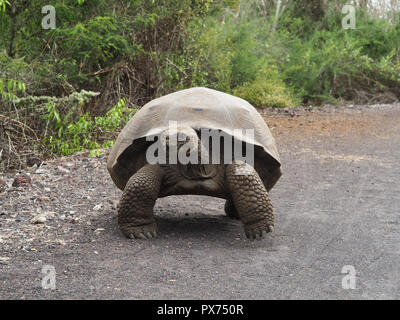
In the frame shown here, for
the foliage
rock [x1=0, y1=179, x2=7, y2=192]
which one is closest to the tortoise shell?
rock [x1=0, y1=179, x2=7, y2=192]

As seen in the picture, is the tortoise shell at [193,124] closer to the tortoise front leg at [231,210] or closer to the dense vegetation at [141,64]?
the tortoise front leg at [231,210]

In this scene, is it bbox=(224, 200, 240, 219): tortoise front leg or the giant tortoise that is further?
bbox=(224, 200, 240, 219): tortoise front leg

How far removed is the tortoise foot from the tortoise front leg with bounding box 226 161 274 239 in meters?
0.62

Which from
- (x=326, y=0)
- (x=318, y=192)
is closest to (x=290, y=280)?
(x=318, y=192)

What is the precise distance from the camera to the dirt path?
2.87 meters

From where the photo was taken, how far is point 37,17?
26.0 ft

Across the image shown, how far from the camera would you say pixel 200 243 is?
12.1ft

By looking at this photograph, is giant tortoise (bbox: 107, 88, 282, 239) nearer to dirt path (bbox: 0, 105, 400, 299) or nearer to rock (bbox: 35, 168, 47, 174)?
dirt path (bbox: 0, 105, 400, 299)

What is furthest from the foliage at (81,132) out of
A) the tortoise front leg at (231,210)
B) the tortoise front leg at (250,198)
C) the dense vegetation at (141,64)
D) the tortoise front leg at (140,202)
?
the tortoise front leg at (250,198)

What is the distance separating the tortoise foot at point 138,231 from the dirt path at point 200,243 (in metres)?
0.06

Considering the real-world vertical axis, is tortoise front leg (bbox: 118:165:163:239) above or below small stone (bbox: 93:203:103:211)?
above

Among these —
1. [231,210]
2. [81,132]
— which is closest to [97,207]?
[231,210]

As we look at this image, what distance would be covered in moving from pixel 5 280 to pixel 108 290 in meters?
0.58
